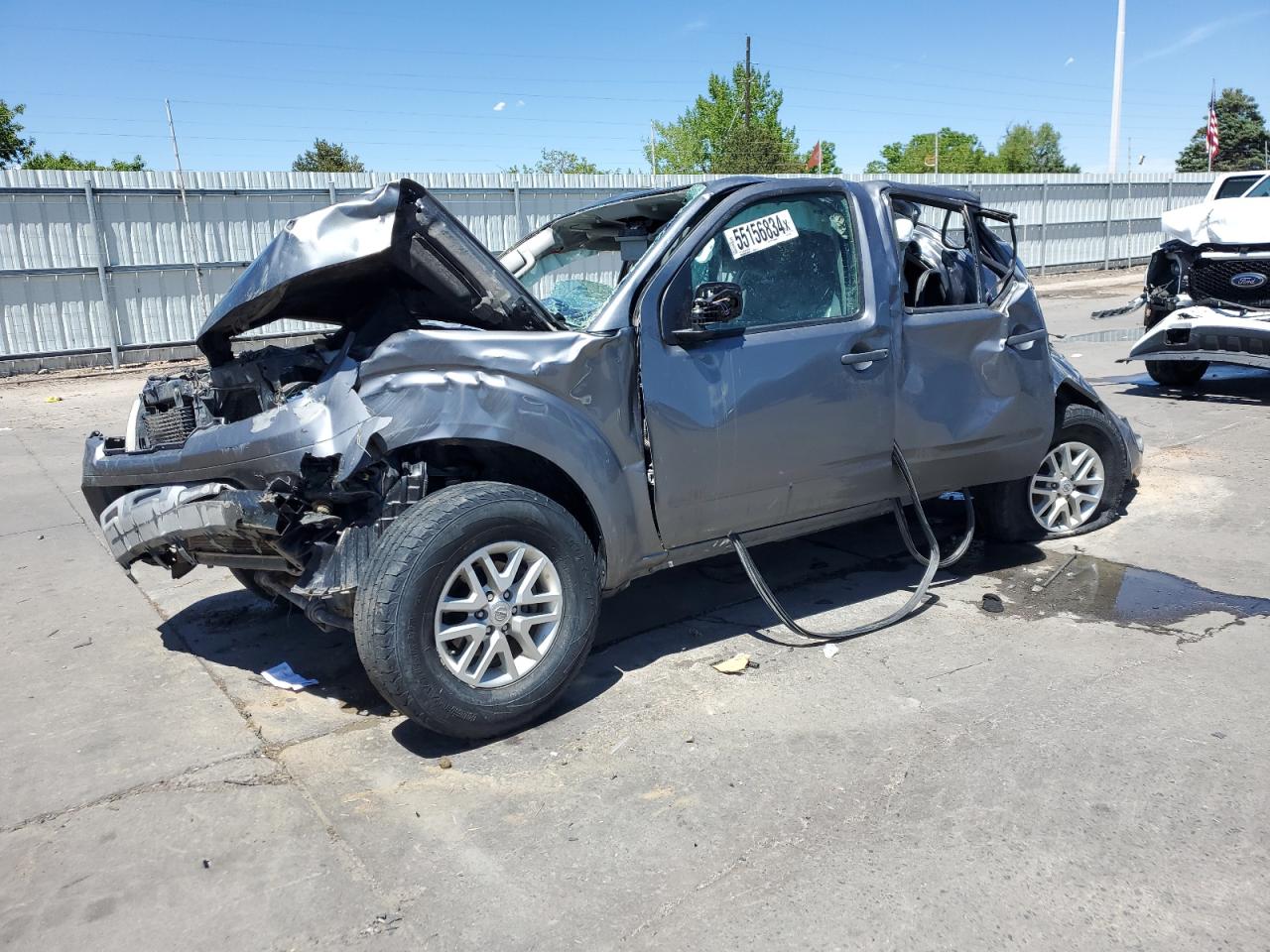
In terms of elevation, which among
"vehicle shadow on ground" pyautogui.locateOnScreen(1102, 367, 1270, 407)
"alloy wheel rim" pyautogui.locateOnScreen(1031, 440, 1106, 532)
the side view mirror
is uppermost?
the side view mirror

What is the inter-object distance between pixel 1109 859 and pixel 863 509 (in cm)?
210

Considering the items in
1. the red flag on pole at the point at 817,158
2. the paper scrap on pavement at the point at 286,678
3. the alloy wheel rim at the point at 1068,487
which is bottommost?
the paper scrap on pavement at the point at 286,678

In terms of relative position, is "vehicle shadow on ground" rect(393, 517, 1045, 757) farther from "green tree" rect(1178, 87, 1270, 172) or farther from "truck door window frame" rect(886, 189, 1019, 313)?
"green tree" rect(1178, 87, 1270, 172)

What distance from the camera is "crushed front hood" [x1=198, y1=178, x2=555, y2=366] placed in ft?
11.6

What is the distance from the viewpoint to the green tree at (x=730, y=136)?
40406mm

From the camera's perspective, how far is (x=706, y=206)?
13.4 feet

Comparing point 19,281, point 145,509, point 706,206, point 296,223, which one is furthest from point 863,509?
point 19,281

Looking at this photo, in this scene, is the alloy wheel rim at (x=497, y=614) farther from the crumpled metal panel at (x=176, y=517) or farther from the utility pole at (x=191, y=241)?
the utility pole at (x=191, y=241)

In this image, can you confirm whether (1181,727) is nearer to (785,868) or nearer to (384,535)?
(785,868)

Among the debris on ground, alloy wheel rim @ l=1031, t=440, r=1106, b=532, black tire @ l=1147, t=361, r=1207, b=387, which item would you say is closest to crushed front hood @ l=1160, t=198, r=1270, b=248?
black tire @ l=1147, t=361, r=1207, b=387

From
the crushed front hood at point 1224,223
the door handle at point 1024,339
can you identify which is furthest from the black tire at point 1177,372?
the door handle at point 1024,339

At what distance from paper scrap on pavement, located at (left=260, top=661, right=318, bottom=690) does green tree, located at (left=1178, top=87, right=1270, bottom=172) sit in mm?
83294

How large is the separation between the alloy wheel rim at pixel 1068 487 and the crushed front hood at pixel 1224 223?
470cm

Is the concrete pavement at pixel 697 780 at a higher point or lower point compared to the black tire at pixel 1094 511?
lower
